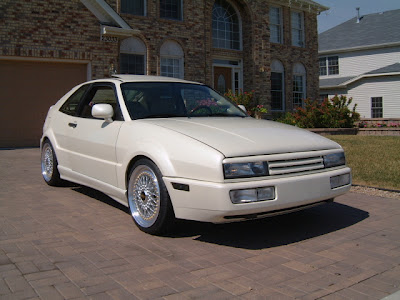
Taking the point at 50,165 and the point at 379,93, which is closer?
the point at 50,165

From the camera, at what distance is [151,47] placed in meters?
15.6

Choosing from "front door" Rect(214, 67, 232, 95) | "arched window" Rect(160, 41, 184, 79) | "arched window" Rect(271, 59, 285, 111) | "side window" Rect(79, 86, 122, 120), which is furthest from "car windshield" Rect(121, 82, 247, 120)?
"arched window" Rect(271, 59, 285, 111)

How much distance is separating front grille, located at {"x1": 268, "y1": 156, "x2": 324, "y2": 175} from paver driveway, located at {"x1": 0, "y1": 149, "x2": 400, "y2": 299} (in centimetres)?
71

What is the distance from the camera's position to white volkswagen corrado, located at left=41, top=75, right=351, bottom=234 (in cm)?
379

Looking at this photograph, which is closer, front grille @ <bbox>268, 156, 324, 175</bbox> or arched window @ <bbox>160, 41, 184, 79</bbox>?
front grille @ <bbox>268, 156, 324, 175</bbox>

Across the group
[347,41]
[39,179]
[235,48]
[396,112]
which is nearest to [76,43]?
[39,179]

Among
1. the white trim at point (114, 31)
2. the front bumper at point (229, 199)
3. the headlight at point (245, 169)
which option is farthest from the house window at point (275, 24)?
the headlight at point (245, 169)

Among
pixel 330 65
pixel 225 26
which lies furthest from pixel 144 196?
pixel 330 65

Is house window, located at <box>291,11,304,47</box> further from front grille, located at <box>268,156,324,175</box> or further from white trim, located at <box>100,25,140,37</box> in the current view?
front grille, located at <box>268,156,324,175</box>

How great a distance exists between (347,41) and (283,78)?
14.9 meters

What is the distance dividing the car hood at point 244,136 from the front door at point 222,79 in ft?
45.1

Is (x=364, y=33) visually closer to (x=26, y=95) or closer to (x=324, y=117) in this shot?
(x=324, y=117)

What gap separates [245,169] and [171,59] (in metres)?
13.2

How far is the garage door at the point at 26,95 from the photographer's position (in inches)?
487
